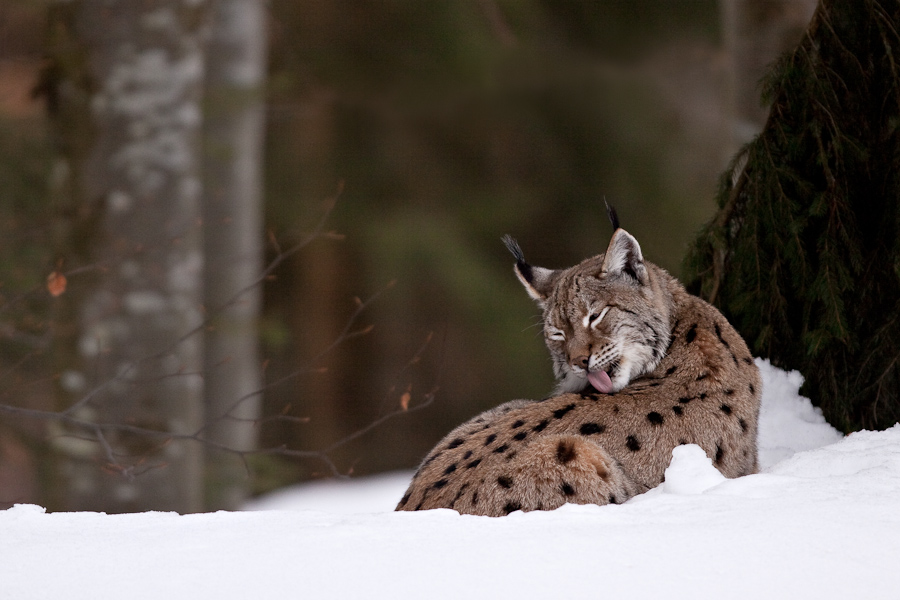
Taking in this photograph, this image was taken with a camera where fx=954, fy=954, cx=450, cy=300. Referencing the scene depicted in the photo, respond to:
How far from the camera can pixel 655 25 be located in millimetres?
11117

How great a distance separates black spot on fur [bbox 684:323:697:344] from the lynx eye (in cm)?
52

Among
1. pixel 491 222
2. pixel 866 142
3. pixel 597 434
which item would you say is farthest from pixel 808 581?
pixel 491 222

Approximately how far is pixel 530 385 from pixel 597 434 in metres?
7.69

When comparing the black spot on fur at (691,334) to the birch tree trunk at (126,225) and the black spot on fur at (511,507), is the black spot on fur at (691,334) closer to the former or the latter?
the black spot on fur at (511,507)

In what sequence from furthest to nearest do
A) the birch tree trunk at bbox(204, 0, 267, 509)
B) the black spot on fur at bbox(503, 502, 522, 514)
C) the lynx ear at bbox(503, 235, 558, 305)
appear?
the birch tree trunk at bbox(204, 0, 267, 509), the lynx ear at bbox(503, 235, 558, 305), the black spot on fur at bbox(503, 502, 522, 514)

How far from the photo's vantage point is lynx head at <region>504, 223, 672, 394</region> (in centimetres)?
393

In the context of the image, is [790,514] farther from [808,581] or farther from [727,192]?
[727,192]

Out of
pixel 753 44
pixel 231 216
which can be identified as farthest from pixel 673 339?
pixel 231 216

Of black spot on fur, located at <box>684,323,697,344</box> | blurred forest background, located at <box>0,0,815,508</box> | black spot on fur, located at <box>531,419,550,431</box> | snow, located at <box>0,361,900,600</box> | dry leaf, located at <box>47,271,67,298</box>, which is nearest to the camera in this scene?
snow, located at <box>0,361,900,600</box>

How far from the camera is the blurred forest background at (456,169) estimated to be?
10.3 meters

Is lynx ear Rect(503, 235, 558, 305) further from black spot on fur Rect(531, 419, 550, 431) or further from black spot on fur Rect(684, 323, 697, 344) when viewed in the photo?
black spot on fur Rect(531, 419, 550, 431)

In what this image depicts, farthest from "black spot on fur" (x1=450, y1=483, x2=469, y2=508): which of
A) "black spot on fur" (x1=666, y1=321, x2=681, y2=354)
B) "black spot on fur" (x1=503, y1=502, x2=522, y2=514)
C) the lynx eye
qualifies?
"black spot on fur" (x1=666, y1=321, x2=681, y2=354)

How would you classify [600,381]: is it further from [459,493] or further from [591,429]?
[459,493]

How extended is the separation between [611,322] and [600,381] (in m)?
0.25
